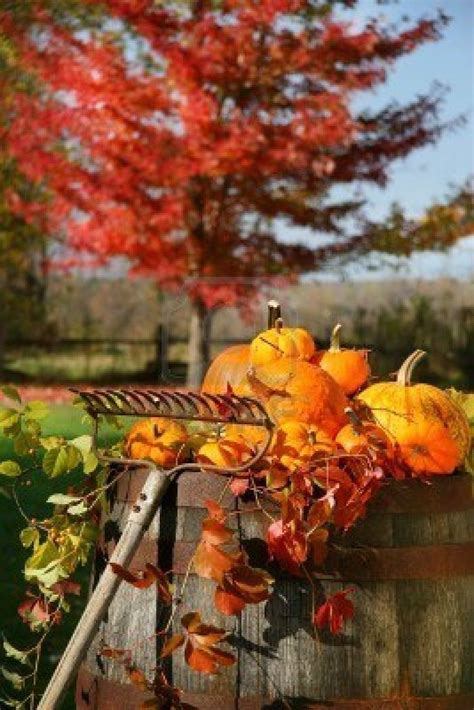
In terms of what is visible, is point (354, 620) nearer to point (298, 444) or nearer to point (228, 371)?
point (298, 444)

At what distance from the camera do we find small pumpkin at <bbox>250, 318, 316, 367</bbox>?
281 centimetres

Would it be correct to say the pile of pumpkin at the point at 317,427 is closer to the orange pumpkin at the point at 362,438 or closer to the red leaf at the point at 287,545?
the orange pumpkin at the point at 362,438

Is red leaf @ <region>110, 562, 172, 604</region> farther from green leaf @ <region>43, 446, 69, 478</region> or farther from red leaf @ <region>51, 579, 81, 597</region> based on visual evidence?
red leaf @ <region>51, 579, 81, 597</region>

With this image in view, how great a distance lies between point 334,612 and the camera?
2.41 m

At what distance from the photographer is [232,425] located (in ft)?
8.86

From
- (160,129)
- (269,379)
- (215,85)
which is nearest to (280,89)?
(215,85)

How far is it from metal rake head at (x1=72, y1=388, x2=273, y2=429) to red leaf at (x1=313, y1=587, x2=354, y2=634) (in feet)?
1.12

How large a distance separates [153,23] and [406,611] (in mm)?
10553

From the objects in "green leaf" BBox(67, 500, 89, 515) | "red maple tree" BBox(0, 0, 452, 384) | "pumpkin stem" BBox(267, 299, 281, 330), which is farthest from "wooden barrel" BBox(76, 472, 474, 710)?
"red maple tree" BBox(0, 0, 452, 384)

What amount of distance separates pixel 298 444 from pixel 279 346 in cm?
34

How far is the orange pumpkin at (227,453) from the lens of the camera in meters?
2.55

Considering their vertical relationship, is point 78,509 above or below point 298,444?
below

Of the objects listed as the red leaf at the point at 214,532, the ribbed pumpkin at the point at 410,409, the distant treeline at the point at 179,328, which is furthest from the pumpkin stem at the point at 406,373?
the distant treeline at the point at 179,328

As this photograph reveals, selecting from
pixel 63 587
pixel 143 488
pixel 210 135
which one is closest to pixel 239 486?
pixel 143 488
